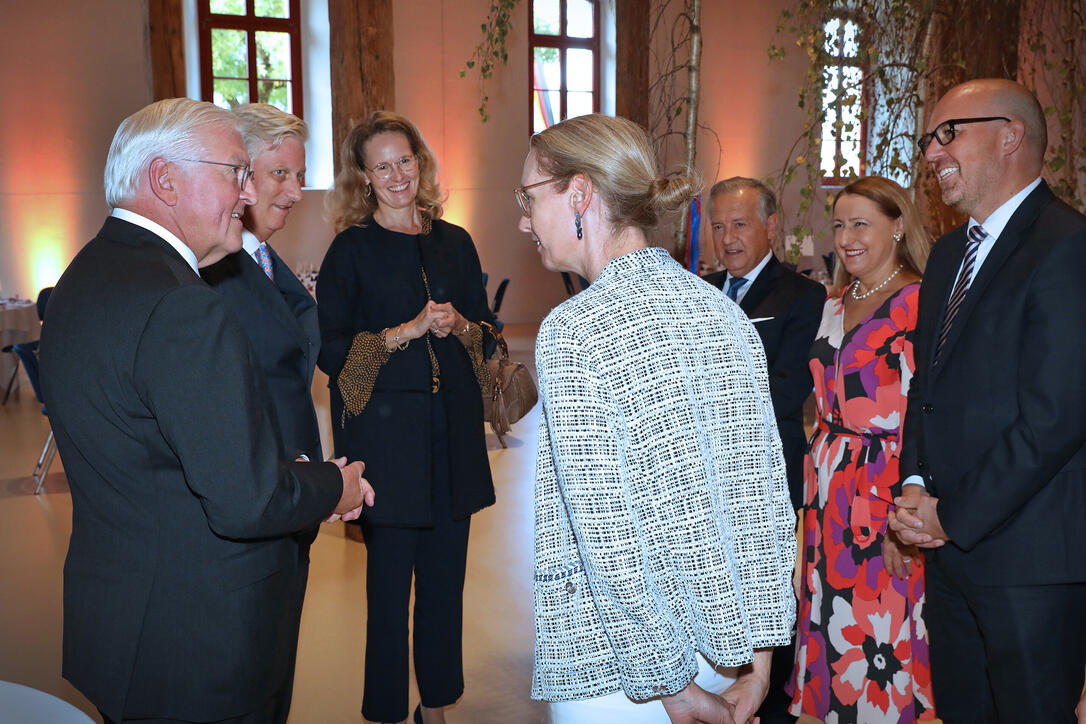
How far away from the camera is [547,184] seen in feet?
5.13

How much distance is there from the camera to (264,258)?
244cm

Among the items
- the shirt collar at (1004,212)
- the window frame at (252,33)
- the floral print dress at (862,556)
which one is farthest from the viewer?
the window frame at (252,33)

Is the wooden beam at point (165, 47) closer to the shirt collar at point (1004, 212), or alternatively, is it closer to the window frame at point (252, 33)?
the window frame at point (252, 33)

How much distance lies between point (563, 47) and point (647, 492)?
41.3ft

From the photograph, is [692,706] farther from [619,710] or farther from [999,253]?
[999,253]

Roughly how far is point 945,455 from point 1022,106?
91cm

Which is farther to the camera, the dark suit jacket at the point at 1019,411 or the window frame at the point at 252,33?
the window frame at the point at 252,33

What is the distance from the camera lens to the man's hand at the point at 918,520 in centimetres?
228

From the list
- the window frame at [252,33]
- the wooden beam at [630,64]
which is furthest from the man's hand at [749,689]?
the wooden beam at [630,64]

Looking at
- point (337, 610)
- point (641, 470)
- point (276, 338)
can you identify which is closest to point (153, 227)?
point (276, 338)

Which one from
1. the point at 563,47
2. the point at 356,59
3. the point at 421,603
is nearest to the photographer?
the point at 421,603

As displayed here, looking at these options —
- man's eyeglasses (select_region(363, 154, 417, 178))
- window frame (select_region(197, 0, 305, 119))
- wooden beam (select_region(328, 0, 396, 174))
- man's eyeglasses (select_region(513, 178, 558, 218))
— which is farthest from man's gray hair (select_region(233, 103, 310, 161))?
window frame (select_region(197, 0, 305, 119))

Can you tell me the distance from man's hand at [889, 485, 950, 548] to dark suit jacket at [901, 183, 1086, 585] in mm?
44

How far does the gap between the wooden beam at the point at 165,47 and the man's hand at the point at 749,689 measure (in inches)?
418
